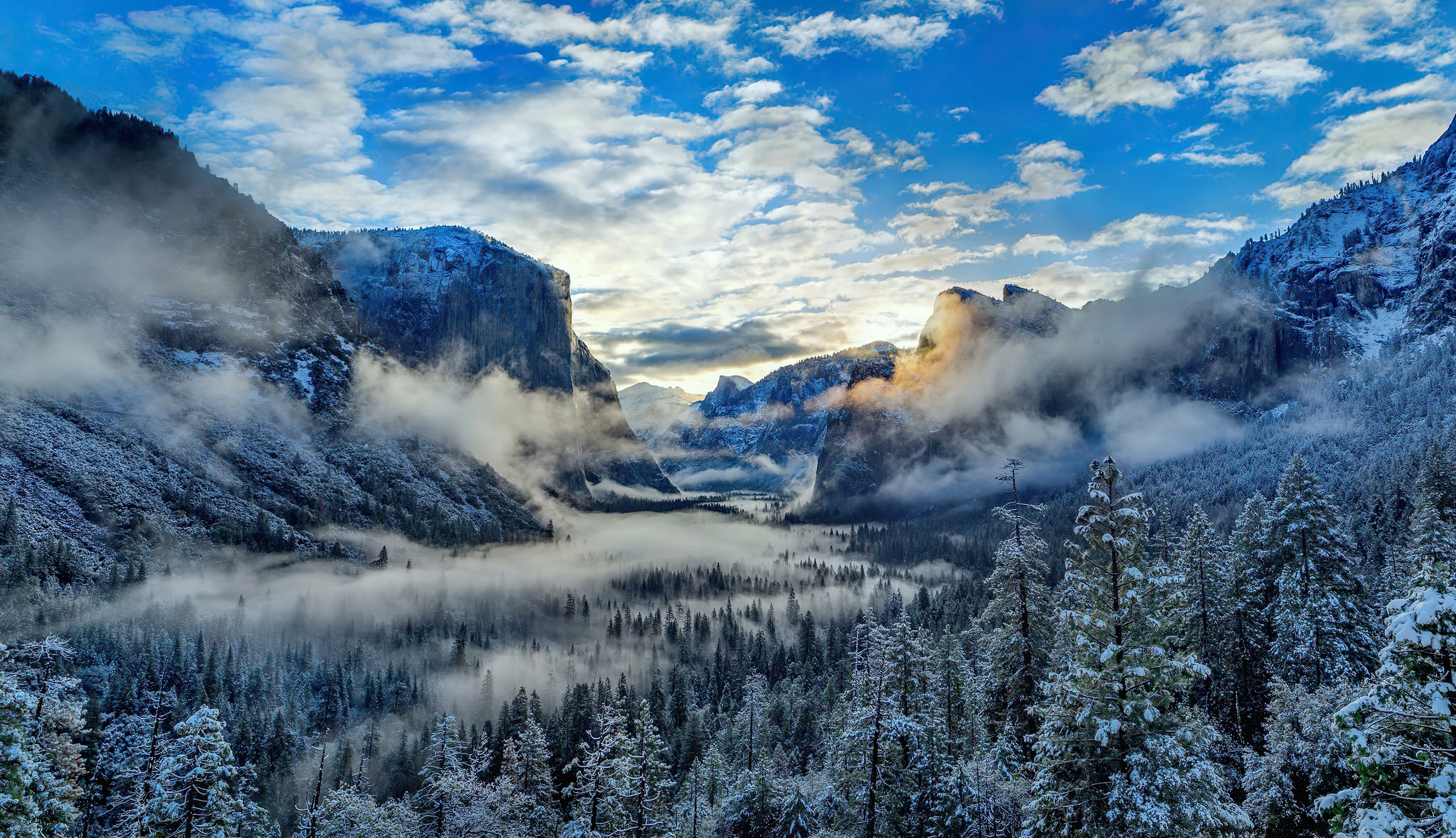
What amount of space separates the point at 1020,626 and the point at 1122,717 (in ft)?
32.6

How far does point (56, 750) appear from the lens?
2333 centimetres

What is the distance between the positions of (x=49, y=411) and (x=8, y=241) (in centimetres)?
7918

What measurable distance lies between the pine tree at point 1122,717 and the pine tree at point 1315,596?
24.7 m

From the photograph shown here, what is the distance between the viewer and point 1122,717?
19.0 metres

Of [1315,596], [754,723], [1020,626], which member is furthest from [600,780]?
[754,723]

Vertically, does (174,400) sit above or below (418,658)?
above

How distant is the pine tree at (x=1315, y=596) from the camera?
119 feet

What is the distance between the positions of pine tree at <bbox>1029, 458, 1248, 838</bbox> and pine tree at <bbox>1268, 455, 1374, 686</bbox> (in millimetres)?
24696

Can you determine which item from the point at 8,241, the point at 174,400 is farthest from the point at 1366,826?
the point at 8,241

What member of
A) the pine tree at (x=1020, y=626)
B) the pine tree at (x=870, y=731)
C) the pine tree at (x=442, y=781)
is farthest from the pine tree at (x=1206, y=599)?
the pine tree at (x=442, y=781)

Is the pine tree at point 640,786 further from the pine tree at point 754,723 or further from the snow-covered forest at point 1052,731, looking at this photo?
the pine tree at point 754,723

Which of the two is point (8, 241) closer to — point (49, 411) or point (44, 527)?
point (49, 411)

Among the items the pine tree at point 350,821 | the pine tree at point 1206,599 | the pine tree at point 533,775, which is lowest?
the pine tree at point 533,775

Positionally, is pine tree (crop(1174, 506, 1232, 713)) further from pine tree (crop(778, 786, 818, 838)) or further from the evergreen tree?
pine tree (crop(778, 786, 818, 838))
